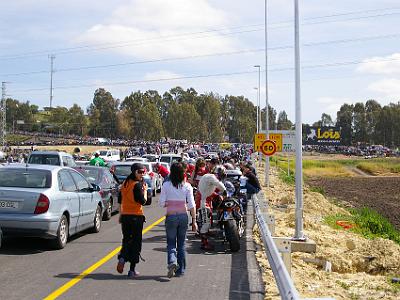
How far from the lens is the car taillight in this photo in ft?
34.8

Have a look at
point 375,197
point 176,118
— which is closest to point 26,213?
point 375,197

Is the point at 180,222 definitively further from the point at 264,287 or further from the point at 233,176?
the point at 233,176

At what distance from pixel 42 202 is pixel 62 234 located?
1.00 m

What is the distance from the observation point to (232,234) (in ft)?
38.1

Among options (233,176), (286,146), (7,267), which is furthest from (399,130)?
(7,267)

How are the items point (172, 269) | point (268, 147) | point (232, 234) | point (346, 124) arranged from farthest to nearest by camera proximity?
point (346, 124) → point (268, 147) → point (232, 234) → point (172, 269)

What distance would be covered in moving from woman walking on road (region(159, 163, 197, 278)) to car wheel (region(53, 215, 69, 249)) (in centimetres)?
280

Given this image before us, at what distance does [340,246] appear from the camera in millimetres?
13766

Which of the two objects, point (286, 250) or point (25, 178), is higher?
point (25, 178)

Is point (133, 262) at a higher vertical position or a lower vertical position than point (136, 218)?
lower

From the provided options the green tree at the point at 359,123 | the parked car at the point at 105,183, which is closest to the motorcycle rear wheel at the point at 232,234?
the parked car at the point at 105,183

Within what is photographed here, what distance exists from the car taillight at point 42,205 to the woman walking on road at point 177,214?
8.18 ft

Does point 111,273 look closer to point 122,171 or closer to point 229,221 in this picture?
point 229,221

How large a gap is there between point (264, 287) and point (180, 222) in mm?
1580
